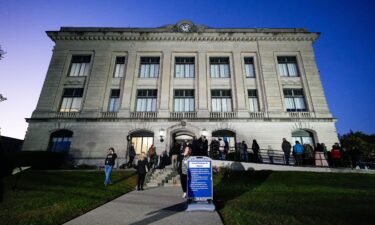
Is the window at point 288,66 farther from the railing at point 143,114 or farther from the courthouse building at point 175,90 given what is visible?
the railing at point 143,114

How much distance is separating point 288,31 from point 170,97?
17267 mm

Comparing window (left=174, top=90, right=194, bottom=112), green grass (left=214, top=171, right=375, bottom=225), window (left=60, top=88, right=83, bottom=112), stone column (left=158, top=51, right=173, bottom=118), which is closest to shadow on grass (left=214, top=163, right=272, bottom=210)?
green grass (left=214, top=171, right=375, bottom=225)

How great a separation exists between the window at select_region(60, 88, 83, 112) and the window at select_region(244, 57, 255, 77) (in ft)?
63.8

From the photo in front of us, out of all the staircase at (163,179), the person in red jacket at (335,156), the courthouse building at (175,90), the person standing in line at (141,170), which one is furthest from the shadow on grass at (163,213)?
the person in red jacket at (335,156)

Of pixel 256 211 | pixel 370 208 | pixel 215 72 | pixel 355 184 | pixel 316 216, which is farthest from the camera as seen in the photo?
pixel 215 72

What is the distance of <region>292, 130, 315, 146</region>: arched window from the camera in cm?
2027

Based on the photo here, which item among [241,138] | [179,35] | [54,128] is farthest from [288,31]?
[54,128]

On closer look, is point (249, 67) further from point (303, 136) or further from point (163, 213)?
point (163, 213)

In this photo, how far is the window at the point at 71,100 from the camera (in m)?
21.7

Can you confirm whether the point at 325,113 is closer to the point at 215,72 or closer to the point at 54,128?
the point at 215,72

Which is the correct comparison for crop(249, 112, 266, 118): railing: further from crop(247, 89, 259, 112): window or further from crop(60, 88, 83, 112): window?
crop(60, 88, 83, 112): window

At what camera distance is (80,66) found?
941 inches

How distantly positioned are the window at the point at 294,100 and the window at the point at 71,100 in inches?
903

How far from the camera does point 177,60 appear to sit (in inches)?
971
